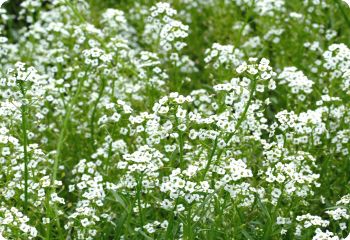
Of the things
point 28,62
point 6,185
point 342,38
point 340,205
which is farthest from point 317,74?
point 6,185

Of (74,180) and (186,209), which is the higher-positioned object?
(74,180)

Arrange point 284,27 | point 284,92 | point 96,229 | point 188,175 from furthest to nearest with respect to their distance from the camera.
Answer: point 284,27 → point 284,92 → point 96,229 → point 188,175

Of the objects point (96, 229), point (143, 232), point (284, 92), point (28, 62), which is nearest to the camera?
point (143, 232)

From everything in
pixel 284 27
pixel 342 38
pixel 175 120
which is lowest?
pixel 175 120

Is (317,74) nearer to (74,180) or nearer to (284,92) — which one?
(284,92)

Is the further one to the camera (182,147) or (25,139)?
(25,139)

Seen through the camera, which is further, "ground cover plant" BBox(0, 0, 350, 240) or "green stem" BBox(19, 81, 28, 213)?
"green stem" BBox(19, 81, 28, 213)

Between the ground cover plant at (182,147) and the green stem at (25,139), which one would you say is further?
the green stem at (25,139)

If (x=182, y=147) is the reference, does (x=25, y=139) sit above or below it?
above
